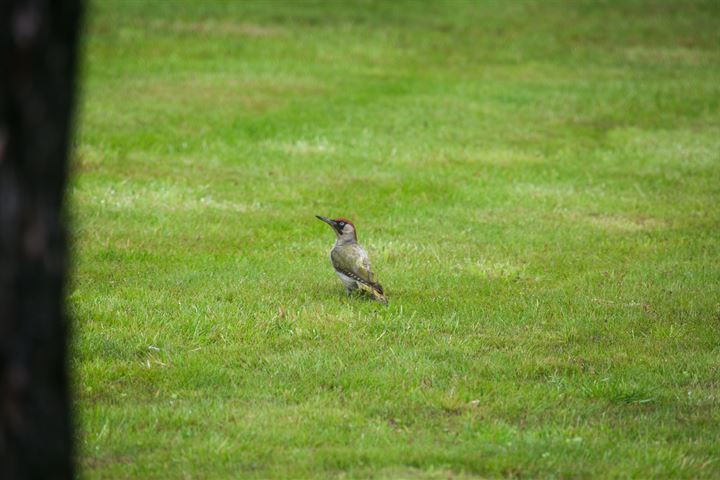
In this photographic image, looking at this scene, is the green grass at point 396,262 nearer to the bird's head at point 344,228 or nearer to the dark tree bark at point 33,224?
the bird's head at point 344,228

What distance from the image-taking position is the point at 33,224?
4.04m

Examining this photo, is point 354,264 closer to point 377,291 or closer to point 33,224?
point 377,291

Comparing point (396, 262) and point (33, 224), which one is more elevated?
point (33, 224)

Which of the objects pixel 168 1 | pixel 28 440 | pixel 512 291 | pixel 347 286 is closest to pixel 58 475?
pixel 28 440

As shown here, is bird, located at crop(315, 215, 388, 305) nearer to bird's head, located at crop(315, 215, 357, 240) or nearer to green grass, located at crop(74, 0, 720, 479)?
bird's head, located at crop(315, 215, 357, 240)

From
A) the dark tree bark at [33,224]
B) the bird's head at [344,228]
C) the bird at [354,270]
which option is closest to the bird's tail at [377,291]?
the bird at [354,270]

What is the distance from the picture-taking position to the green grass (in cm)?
732

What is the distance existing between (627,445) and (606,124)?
15.4m

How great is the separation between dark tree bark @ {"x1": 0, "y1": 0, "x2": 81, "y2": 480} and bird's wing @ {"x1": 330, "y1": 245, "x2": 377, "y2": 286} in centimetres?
638

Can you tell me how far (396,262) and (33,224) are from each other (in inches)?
333

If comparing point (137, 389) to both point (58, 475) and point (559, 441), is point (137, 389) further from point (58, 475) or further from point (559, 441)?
point (58, 475)

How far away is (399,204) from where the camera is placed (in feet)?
50.0

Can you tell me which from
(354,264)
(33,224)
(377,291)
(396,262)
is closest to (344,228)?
(354,264)

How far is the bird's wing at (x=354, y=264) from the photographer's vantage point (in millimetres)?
10484
